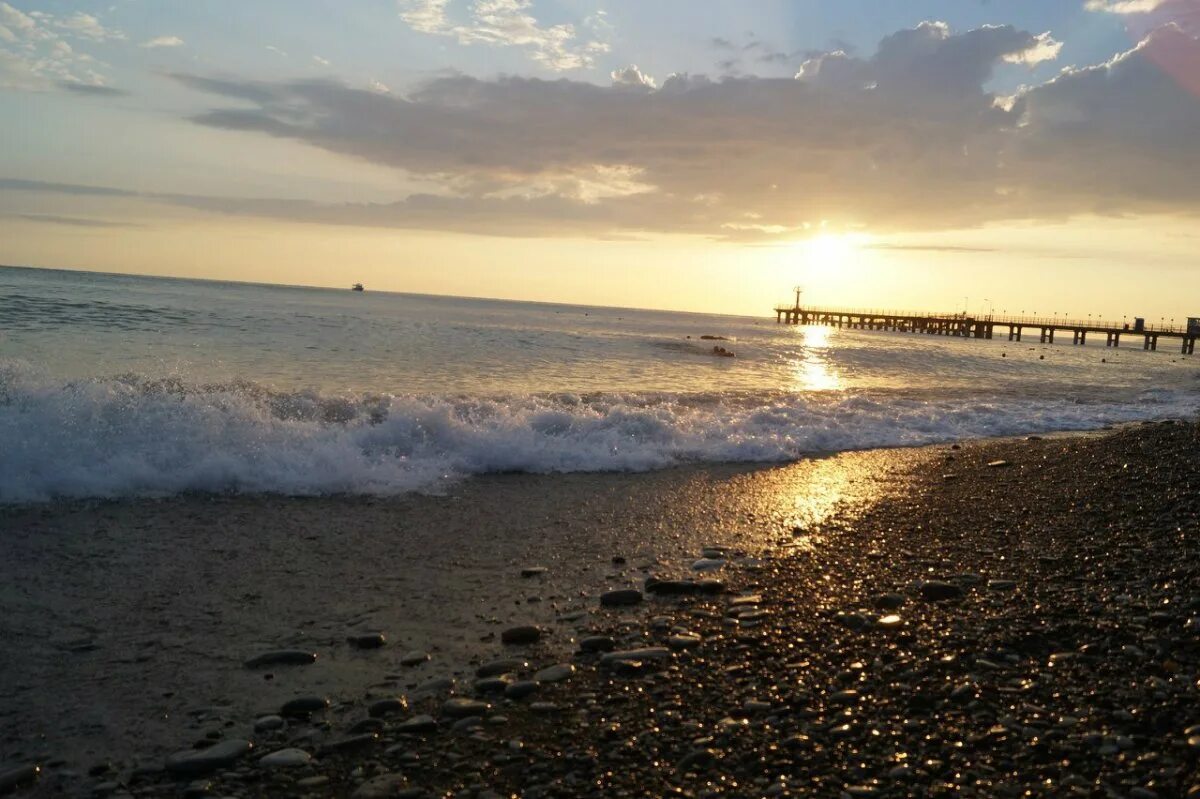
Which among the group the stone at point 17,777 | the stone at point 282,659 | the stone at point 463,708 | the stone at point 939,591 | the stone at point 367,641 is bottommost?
the stone at point 17,777

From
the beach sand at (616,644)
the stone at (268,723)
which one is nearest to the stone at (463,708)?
the beach sand at (616,644)

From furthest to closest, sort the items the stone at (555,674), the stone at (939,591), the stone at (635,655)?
the stone at (939,591) → the stone at (635,655) → the stone at (555,674)

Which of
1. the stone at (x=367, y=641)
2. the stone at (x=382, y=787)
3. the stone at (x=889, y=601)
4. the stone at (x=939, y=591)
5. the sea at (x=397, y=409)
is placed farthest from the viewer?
the sea at (x=397, y=409)

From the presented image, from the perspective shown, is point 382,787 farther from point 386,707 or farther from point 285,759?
point 386,707

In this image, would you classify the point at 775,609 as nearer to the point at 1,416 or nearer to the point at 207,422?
the point at 207,422

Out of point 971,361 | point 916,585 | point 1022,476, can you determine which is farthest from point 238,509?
point 971,361

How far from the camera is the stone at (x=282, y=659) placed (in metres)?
5.13

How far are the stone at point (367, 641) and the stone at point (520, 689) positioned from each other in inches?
47.8

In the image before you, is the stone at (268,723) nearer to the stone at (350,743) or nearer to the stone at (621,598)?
the stone at (350,743)

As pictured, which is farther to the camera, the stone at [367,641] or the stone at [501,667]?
the stone at [367,641]

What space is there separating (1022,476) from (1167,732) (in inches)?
360

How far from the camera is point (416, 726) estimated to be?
13.9ft

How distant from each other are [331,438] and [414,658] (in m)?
7.06

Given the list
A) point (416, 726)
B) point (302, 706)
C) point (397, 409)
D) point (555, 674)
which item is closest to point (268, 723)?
point (302, 706)
